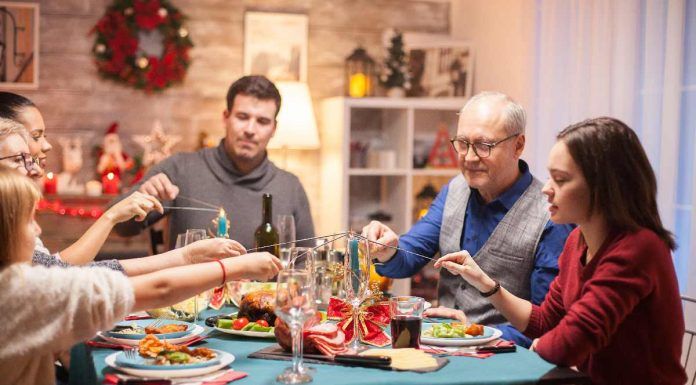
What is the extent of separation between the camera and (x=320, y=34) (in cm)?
553

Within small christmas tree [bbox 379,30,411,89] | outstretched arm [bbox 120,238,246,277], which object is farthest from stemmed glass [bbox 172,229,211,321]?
small christmas tree [bbox 379,30,411,89]

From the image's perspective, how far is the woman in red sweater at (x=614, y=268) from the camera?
1919 millimetres

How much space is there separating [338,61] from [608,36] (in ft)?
6.81

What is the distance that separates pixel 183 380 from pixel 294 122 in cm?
339

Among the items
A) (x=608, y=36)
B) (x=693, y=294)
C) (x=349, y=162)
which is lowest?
(x=693, y=294)

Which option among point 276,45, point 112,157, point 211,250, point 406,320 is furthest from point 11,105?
point 276,45

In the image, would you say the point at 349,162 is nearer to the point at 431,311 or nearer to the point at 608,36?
the point at 608,36

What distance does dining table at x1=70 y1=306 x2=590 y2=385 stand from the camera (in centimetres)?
184

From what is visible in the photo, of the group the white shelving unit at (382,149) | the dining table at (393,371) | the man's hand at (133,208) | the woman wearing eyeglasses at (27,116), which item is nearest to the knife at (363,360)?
the dining table at (393,371)

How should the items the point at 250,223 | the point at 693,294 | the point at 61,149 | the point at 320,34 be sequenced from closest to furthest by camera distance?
the point at 693,294
the point at 250,223
the point at 61,149
the point at 320,34

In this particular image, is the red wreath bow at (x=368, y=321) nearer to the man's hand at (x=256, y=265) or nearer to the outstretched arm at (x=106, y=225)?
the man's hand at (x=256, y=265)

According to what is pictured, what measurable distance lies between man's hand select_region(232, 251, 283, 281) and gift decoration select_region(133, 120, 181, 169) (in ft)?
10.6

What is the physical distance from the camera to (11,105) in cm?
281

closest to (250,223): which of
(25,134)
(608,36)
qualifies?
(25,134)
